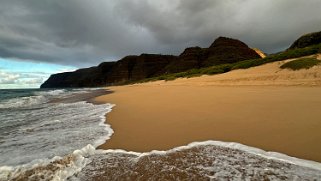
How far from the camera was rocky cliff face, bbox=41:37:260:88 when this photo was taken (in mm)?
85381

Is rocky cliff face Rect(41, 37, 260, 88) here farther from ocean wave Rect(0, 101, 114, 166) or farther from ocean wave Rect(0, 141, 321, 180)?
ocean wave Rect(0, 141, 321, 180)

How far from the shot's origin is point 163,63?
455ft

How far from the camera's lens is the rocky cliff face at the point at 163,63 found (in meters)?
85.4

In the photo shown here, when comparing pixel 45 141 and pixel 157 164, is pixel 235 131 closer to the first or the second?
A: pixel 157 164

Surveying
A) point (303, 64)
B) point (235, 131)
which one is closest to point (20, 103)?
point (235, 131)

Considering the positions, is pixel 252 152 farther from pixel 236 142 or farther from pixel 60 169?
pixel 60 169

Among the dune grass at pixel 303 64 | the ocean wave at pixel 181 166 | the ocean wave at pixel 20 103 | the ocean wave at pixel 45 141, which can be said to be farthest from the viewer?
the ocean wave at pixel 20 103

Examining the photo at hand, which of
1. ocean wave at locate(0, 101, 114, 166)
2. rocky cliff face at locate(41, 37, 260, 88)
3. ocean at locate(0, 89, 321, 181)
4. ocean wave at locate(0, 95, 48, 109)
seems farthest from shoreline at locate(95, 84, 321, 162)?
rocky cliff face at locate(41, 37, 260, 88)

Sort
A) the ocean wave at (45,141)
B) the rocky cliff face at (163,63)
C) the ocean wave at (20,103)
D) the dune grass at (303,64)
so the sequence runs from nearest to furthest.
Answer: the ocean wave at (45,141), the dune grass at (303,64), the ocean wave at (20,103), the rocky cliff face at (163,63)

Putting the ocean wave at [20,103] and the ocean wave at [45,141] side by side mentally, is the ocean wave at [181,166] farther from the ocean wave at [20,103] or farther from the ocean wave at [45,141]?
the ocean wave at [20,103]

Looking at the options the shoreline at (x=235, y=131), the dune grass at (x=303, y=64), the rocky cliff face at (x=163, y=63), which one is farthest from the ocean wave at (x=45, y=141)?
the rocky cliff face at (x=163, y=63)

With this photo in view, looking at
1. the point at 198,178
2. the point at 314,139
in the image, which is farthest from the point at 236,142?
the point at 198,178

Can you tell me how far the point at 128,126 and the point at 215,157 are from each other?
3.07 m

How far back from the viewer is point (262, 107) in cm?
620
